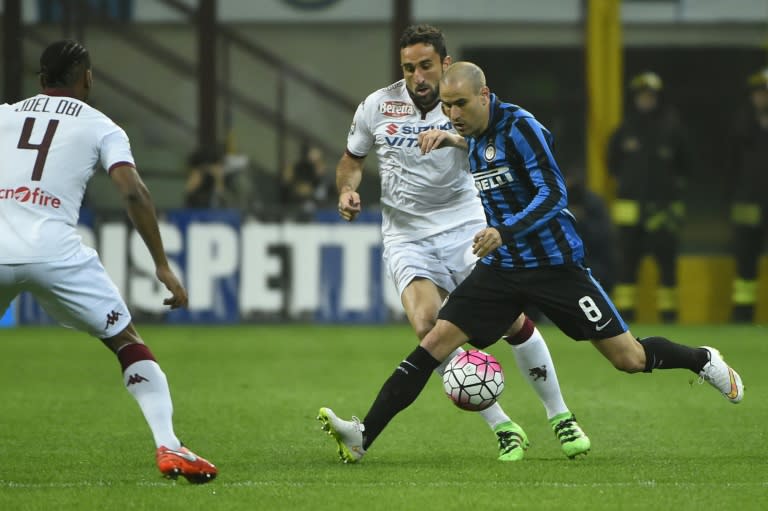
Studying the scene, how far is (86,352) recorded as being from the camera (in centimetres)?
1378

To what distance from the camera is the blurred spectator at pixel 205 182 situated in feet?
55.3

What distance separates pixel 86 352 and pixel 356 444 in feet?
23.2

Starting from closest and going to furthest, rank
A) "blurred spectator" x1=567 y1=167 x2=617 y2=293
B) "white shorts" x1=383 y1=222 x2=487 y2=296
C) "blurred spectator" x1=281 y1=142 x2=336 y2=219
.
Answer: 1. "white shorts" x1=383 y1=222 x2=487 y2=296
2. "blurred spectator" x1=567 y1=167 x2=617 y2=293
3. "blurred spectator" x1=281 y1=142 x2=336 y2=219

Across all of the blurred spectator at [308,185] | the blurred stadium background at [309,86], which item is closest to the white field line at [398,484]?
the blurred stadium background at [309,86]

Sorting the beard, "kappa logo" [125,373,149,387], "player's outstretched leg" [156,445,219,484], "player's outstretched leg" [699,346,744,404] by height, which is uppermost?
the beard

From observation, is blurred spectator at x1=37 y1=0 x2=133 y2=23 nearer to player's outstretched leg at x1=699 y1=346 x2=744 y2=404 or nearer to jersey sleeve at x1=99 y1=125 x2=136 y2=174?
jersey sleeve at x1=99 y1=125 x2=136 y2=174

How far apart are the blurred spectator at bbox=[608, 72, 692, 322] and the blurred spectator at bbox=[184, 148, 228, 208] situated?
4.32 m

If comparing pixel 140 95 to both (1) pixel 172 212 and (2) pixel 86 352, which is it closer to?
(1) pixel 172 212

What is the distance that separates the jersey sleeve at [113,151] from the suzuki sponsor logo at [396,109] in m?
1.96

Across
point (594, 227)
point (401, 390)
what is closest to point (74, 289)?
point (401, 390)

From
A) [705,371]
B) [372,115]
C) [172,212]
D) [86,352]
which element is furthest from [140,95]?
[705,371]

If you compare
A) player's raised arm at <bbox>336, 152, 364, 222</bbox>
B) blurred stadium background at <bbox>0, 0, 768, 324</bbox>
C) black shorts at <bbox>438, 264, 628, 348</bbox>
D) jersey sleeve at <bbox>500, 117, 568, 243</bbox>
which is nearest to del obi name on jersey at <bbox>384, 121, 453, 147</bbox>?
player's raised arm at <bbox>336, 152, 364, 222</bbox>

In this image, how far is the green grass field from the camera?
623cm

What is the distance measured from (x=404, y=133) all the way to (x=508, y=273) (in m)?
1.17
